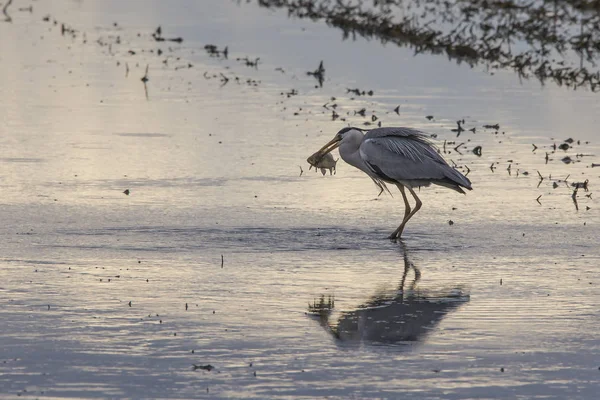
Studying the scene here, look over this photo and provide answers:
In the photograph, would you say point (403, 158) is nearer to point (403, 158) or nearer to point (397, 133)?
point (403, 158)

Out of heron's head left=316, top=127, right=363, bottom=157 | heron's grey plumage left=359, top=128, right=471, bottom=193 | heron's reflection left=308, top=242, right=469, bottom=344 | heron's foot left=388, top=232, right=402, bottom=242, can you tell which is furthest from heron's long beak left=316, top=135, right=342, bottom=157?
heron's reflection left=308, top=242, right=469, bottom=344

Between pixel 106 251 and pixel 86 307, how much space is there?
191cm

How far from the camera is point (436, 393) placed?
7367 mm

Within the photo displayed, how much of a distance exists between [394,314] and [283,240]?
256 centimetres

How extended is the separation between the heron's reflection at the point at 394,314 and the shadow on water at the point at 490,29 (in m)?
12.6

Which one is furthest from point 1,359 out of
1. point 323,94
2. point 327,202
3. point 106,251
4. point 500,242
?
point 323,94

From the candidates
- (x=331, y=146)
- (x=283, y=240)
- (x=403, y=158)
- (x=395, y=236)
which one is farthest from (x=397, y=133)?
(x=283, y=240)

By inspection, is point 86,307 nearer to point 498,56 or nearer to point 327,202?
point 327,202

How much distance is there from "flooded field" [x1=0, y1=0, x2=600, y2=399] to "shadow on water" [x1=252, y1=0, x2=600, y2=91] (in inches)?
42.5

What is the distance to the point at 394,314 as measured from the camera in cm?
917

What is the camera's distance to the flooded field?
784 centimetres

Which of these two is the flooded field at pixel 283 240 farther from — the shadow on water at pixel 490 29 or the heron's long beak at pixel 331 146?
the shadow on water at pixel 490 29

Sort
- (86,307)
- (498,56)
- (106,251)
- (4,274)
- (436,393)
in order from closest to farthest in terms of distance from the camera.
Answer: (436,393), (86,307), (4,274), (106,251), (498,56)

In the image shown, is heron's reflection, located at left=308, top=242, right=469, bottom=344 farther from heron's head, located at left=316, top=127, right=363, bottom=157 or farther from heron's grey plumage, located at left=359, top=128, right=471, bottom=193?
heron's head, located at left=316, top=127, right=363, bottom=157
